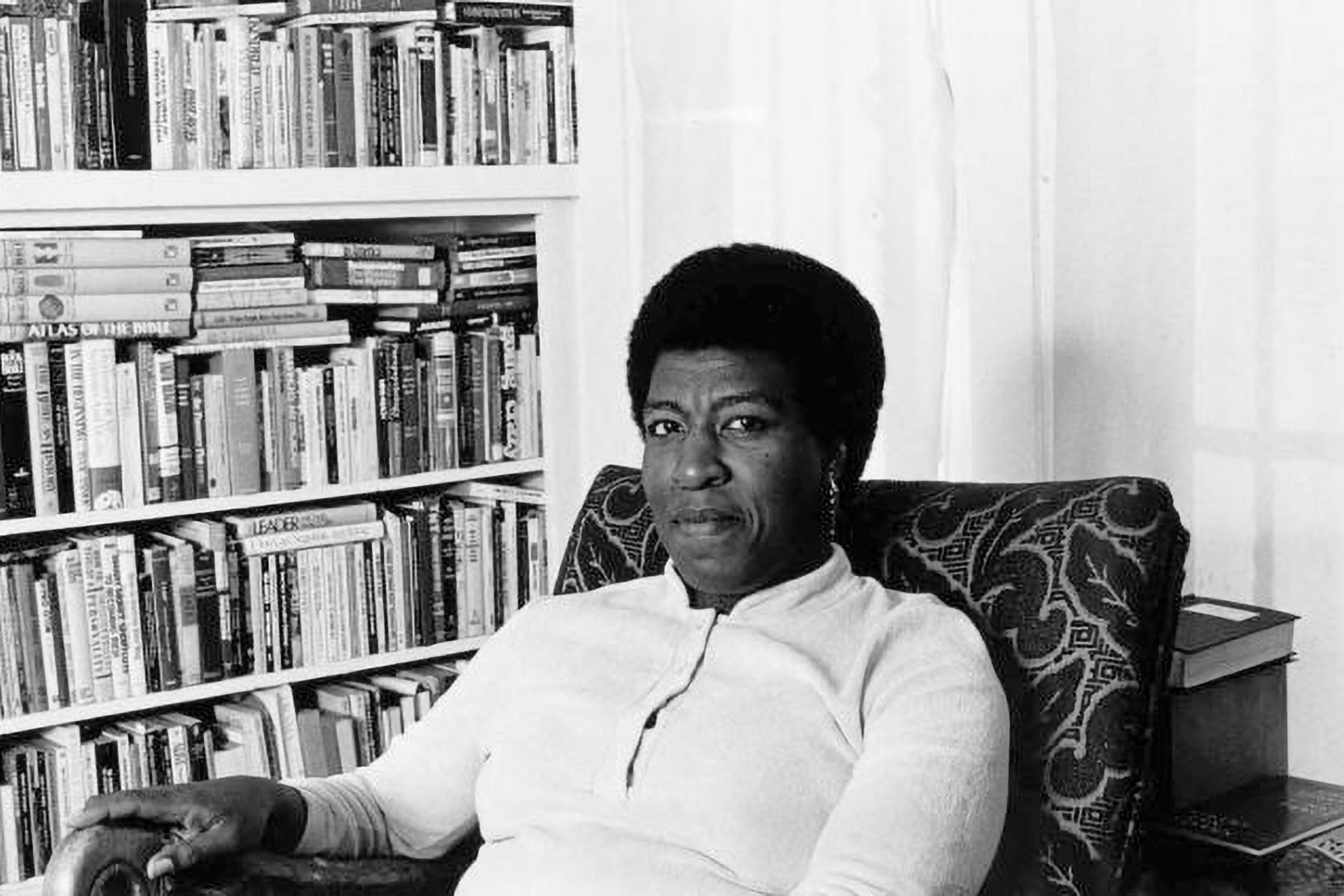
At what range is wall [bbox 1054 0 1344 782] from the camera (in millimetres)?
1976

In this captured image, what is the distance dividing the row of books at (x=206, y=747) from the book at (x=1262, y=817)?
4.92 ft

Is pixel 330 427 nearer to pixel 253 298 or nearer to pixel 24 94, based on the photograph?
pixel 253 298

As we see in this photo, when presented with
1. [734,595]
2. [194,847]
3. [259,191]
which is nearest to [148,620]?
[259,191]

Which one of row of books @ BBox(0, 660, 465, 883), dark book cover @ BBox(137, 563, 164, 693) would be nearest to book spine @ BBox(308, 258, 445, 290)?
dark book cover @ BBox(137, 563, 164, 693)

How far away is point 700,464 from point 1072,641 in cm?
38

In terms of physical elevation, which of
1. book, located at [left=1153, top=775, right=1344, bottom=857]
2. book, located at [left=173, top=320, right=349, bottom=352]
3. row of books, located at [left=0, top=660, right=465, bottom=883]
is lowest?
row of books, located at [left=0, top=660, right=465, bottom=883]

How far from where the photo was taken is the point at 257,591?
282cm

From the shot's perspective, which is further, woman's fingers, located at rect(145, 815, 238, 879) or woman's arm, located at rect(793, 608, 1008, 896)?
woman's fingers, located at rect(145, 815, 238, 879)

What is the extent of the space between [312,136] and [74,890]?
1.60 m

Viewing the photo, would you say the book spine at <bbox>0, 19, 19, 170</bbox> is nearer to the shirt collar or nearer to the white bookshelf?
the white bookshelf

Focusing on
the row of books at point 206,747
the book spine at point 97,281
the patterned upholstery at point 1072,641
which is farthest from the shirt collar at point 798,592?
the book spine at point 97,281

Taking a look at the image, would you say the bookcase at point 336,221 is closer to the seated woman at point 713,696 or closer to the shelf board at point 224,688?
the shelf board at point 224,688

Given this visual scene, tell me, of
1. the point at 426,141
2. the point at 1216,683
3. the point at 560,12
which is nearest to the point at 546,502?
the point at 426,141

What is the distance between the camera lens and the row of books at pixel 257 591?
265 cm
